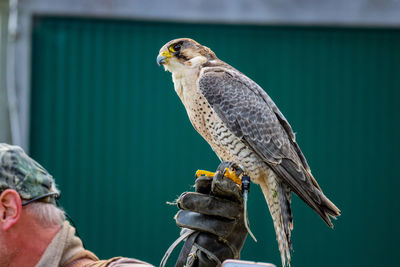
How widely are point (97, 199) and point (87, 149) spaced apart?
2.06 ft

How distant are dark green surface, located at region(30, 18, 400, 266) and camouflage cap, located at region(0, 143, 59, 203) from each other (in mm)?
4705

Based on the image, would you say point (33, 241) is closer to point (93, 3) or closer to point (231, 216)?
point (231, 216)

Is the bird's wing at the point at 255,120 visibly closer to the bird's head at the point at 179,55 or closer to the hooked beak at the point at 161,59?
the bird's head at the point at 179,55

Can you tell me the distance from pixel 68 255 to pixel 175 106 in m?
4.84

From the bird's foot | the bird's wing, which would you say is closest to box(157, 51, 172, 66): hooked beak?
the bird's wing

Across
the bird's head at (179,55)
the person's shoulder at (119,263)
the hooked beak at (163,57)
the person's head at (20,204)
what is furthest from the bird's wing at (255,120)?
the person's head at (20,204)

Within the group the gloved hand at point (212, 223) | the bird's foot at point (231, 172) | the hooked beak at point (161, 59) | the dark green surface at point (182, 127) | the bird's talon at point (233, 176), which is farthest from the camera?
the dark green surface at point (182, 127)

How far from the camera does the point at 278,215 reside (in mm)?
3193

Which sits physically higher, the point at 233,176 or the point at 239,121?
the point at 239,121

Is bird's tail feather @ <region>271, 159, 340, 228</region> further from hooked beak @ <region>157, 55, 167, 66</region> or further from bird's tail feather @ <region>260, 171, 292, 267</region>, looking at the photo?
hooked beak @ <region>157, 55, 167, 66</region>

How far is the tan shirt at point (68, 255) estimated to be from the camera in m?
2.03

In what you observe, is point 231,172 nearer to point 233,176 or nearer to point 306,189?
point 233,176

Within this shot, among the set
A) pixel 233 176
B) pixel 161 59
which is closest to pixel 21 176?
pixel 233 176

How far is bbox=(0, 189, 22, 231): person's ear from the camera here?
2020 mm
